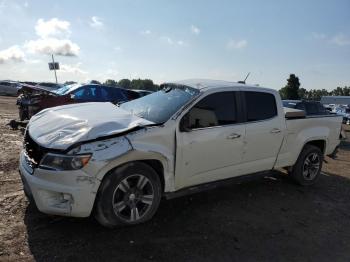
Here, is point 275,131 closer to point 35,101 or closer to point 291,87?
point 35,101

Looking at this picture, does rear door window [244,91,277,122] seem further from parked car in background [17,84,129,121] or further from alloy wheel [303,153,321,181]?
parked car in background [17,84,129,121]

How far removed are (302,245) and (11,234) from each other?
345cm

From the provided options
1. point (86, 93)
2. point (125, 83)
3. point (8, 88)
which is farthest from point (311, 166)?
point (125, 83)

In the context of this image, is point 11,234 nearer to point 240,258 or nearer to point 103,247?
point 103,247

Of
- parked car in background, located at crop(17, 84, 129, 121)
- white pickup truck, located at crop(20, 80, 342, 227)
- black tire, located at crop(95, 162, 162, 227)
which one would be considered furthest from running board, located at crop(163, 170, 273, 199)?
parked car in background, located at crop(17, 84, 129, 121)

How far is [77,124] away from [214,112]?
1.94m

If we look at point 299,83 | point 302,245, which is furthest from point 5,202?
point 299,83

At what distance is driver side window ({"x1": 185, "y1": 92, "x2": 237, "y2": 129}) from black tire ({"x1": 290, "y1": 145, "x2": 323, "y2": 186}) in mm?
2143

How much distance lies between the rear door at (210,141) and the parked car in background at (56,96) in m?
5.83

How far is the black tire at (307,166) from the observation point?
7.25m

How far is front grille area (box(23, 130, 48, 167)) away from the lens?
4.48m

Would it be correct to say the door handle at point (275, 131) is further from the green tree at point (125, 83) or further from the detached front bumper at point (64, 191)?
the green tree at point (125, 83)

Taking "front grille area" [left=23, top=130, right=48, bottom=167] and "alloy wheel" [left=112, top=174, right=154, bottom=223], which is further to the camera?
"alloy wheel" [left=112, top=174, right=154, bottom=223]

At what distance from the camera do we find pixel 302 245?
4.87 metres
